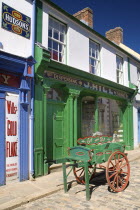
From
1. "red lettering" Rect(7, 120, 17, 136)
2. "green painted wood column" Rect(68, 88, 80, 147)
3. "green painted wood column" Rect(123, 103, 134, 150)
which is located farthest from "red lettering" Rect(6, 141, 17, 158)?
"green painted wood column" Rect(123, 103, 134, 150)

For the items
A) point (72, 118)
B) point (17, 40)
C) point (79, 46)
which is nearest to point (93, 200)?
point (72, 118)

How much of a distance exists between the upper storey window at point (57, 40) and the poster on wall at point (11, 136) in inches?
112

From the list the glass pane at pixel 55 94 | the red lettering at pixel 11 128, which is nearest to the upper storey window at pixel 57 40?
the glass pane at pixel 55 94

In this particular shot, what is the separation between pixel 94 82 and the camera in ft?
32.3

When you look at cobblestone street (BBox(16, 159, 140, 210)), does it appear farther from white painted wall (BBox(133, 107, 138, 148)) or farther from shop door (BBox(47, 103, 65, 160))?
white painted wall (BBox(133, 107, 138, 148))

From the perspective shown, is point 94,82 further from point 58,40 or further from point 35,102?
point 35,102

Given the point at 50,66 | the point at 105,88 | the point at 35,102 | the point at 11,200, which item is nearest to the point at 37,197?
the point at 11,200

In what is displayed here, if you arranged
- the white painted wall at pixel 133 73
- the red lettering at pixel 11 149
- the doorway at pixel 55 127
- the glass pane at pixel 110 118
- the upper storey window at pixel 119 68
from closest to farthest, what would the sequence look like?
the red lettering at pixel 11 149 < the doorway at pixel 55 127 < the upper storey window at pixel 119 68 < the glass pane at pixel 110 118 < the white painted wall at pixel 133 73

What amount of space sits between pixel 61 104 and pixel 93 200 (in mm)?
4268

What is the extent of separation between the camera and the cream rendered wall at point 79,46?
778cm

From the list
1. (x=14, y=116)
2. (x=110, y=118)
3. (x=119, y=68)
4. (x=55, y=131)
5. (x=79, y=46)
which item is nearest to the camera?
(x=14, y=116)

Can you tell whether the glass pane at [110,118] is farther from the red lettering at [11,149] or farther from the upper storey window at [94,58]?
the red lettering at [11,149]

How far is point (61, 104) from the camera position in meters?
8.43

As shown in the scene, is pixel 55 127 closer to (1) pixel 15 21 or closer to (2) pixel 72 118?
(2) pixel 72 118
